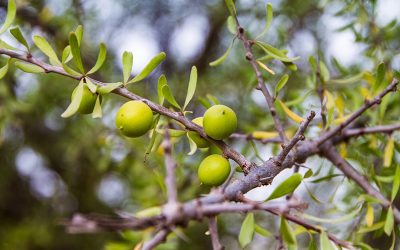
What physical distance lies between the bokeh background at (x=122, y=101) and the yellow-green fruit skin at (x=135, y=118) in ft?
1.44

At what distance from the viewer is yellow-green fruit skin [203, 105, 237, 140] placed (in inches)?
35.3

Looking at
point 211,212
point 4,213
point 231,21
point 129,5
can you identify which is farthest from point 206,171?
point 4,213

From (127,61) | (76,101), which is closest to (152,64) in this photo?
(127,61)

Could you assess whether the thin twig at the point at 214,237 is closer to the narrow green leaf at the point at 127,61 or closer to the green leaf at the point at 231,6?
the narrow green leaf at the point at 127,61

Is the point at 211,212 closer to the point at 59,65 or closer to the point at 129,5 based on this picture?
the point at 59,65

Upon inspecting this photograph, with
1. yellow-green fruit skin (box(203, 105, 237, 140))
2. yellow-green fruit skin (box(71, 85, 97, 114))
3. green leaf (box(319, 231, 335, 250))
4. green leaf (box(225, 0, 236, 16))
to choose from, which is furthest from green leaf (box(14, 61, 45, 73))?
green leaf (box(319, 231, 335, 250))

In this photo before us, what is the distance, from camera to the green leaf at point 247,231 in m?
0.78

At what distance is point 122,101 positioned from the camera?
7.36ft

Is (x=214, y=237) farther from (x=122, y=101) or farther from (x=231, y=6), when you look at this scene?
(x=122, y=101)

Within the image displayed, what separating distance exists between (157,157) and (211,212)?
4.14 ft

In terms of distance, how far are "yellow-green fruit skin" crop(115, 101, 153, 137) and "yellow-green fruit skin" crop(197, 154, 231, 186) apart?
13 centimetres

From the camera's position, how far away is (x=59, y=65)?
0.96 meters

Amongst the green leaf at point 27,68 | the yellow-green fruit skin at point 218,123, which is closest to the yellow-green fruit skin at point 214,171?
the yellow-green fruit skin at point 218,123

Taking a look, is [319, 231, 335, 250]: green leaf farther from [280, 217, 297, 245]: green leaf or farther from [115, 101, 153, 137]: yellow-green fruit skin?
[115, 101, 153, 137]: yellow-green fruit skin
